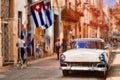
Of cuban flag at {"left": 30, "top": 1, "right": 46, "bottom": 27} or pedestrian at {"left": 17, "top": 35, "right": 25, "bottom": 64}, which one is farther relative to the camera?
cuban flag at {"left": 30, "top": 1, "right": 46, "bottom": 27}

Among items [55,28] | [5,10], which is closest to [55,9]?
[55,28]

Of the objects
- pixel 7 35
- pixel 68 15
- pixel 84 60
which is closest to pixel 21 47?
pixel 7 35

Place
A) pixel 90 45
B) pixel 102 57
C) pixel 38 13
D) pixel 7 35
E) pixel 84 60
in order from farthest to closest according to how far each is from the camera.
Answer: pixel 38 13 → pixel 7 35 → pixel 90 45 → pixel 102 57 → pixel 84 60

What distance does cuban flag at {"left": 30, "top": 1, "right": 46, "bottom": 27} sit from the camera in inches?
1120

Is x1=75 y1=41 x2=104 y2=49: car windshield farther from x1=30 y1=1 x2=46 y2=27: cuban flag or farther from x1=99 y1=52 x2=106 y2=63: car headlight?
x1=30 y1=1 x2=46 y2=27: cuban flag

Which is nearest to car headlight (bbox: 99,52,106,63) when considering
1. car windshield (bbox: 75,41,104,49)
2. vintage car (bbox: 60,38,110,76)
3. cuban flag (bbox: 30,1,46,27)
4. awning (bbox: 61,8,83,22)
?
vintage car (bbox: 60,38,110,76)

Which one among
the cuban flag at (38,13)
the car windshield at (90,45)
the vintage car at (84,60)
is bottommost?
the vintage car at (84,60)

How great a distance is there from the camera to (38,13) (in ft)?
94.9

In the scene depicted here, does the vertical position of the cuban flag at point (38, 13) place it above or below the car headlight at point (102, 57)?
above

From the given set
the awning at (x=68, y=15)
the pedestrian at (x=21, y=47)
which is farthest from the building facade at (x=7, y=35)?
the awning at (x=68, y=15)

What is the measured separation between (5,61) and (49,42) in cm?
1536

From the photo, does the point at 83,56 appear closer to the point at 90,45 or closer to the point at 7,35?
the point at 90,45

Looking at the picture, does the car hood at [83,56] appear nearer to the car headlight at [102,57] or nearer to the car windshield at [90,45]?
the car headlight at [102,57]

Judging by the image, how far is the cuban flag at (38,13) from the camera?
2844cm
